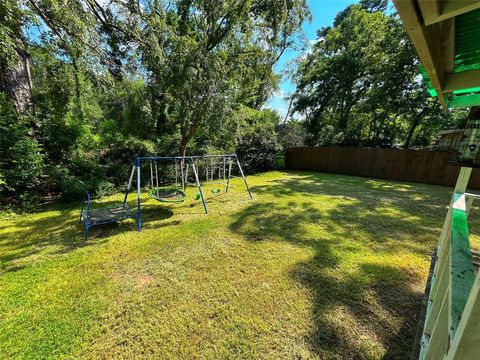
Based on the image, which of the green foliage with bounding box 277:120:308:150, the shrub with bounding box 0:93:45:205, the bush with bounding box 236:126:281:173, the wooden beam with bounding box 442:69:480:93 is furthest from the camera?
the green foliage with bounding box 277:120:308:150

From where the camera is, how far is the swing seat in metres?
4.61

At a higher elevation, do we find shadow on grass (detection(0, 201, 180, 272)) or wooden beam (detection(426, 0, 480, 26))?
wooden beam (detection(426, 0, 480, 26))

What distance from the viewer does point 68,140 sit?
239 inches

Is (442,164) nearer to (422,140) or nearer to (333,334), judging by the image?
(422,140)

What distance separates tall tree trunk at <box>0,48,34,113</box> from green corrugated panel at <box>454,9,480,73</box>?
7928 mm

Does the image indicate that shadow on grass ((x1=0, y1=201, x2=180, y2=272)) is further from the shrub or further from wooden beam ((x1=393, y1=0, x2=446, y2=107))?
wooden beam ((x1=393, y1=0, x2=446, y2=107))

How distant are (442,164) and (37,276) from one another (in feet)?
42.0

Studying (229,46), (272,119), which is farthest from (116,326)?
(272,119)

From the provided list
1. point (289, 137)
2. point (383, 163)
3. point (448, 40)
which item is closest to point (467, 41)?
point (448, 40)

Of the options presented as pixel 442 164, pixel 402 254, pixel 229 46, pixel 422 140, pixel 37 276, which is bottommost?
pixel 37 276

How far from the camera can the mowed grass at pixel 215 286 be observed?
6.30 feet

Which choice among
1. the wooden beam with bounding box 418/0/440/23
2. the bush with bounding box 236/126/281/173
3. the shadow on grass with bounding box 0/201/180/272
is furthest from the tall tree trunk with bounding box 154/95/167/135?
the wooden beam with bounding box 418/0/440/23

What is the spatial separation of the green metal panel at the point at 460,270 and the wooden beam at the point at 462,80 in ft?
3.30

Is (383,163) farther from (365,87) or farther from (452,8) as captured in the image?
(452,8)
